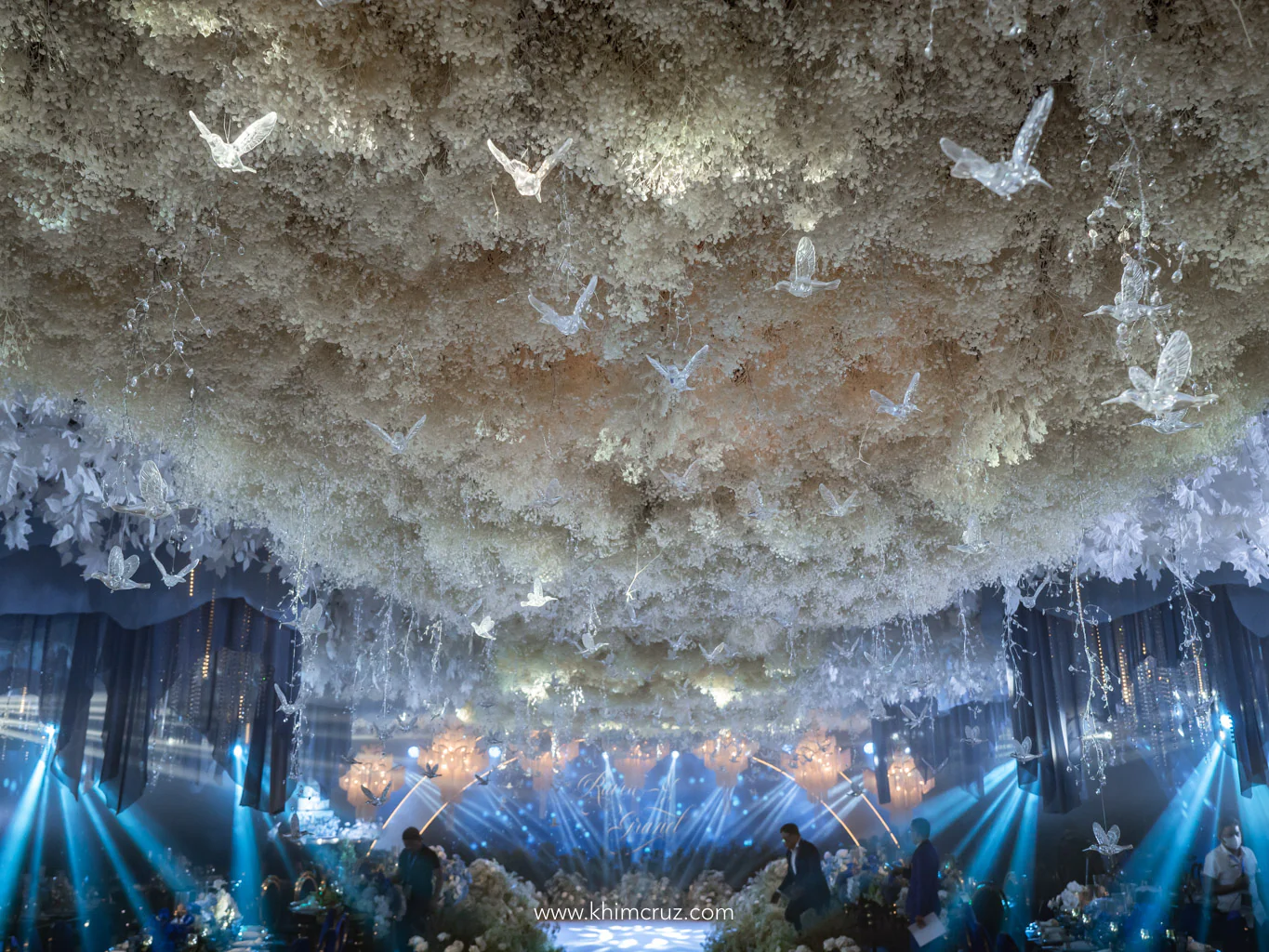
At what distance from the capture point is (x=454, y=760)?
11078mm

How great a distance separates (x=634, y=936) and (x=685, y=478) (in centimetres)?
959

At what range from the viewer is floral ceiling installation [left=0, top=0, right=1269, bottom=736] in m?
1.56

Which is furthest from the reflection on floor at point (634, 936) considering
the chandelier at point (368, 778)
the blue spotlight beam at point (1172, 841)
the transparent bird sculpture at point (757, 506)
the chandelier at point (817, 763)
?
the transparent bird sculpture at point (757, 506)

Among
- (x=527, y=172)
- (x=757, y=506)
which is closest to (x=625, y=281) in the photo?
(x=527, y=172)

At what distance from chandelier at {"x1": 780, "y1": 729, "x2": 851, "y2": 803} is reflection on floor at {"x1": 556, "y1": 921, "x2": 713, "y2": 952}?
88.1 inches

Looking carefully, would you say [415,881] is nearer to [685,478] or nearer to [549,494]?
[549,494]

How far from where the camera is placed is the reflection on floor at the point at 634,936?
10.2 m

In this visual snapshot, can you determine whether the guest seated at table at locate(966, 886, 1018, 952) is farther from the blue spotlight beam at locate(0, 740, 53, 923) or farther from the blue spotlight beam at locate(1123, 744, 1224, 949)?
the blue spotlight beam at locate(0, 740, 53, 923)

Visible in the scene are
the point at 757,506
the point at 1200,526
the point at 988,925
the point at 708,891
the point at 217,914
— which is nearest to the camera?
the point at 757,506

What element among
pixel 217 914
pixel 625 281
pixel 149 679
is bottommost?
pixel 217 914

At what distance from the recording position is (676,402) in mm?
2791

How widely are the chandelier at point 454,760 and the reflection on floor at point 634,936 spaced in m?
2.25

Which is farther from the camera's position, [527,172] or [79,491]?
[79,491]

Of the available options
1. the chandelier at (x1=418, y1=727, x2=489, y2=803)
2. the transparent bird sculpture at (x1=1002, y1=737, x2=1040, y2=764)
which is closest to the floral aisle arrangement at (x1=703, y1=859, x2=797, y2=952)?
the chandelier at (x1=418, y1=727, x2=489, y2=803)
